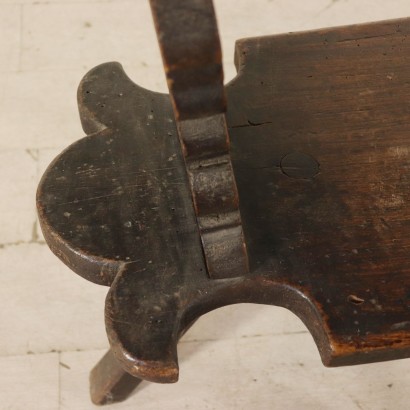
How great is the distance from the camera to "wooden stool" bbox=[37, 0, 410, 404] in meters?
0.87

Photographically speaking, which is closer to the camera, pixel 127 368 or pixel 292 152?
pixel 127 368

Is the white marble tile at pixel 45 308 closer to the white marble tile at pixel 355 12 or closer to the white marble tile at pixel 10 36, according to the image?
the white marble tile at pixel 10 36

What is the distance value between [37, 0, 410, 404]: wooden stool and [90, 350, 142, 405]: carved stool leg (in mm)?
544

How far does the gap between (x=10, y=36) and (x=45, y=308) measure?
0.85 meters

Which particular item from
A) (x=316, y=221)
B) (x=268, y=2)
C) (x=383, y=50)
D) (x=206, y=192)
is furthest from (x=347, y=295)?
(x=268, y=2)

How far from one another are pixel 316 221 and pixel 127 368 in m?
0.30


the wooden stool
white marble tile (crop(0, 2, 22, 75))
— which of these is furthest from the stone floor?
the wooden stool

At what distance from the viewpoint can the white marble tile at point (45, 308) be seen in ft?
5.34

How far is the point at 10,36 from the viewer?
210 cm

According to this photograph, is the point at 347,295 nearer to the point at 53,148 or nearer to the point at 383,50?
the point at 383,50

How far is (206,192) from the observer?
0.88 meters

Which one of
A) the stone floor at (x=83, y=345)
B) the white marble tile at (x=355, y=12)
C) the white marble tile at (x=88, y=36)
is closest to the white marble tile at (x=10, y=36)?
the white marble tile at (x=88, y=36)

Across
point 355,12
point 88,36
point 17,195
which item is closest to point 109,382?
point 17,195

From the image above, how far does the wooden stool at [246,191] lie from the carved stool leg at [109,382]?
0.54 m
